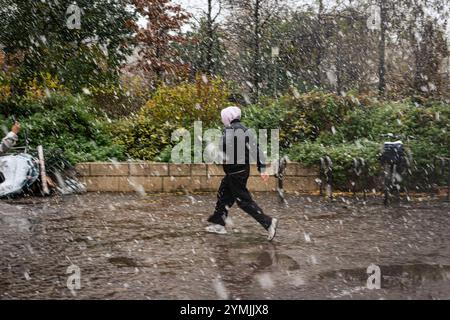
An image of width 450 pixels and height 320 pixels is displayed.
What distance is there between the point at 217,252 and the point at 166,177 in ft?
18.8

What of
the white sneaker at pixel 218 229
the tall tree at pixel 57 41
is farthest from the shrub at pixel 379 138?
the tall tree at pixel 57 41

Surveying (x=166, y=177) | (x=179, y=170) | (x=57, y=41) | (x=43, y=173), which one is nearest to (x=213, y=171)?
(x=179, y=170)

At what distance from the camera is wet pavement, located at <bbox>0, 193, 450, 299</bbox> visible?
200 inches

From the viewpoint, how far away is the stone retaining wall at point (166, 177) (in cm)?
1205

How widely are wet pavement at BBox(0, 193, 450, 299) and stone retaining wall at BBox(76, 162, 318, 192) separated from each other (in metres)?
1.71

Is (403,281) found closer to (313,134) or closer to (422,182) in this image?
(422,182)

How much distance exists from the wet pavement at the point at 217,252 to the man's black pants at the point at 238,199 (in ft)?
0.92

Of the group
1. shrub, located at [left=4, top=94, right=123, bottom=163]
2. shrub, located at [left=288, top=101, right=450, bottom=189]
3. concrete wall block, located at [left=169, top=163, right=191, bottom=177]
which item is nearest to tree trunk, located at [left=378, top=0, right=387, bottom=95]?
shrub, located at [left=288, top=101, right=450, bottom=189]

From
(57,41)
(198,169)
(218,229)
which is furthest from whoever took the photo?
(57,41)

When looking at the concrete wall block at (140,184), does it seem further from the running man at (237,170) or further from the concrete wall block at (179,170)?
the running man at (237,170)

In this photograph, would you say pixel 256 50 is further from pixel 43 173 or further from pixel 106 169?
pixel 43 173

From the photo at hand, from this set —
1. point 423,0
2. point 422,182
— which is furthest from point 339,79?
point 422,182

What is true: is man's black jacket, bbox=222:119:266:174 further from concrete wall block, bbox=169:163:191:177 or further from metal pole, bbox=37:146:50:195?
metal pole, bbox=37:146:50:195

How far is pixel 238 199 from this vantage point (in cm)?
739
